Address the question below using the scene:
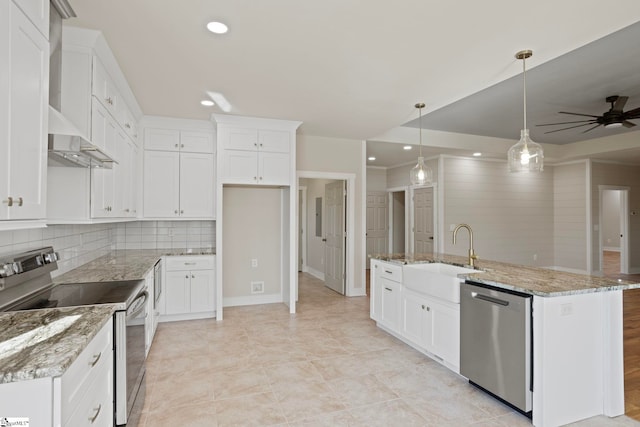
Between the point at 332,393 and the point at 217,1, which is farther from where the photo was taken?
the point at 332,393

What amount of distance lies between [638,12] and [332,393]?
3294 mm

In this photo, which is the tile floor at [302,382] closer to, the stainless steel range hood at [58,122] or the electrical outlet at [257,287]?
the electrical outlet at [257,287]

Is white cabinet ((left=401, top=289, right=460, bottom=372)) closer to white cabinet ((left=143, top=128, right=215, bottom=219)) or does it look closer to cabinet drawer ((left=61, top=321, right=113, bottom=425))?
cabinet drawer ((left=61, top=321, right=113, bottom=425))

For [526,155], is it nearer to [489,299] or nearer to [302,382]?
[489,299]

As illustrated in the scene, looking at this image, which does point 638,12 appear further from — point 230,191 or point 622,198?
point 622,198

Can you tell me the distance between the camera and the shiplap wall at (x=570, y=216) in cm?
740

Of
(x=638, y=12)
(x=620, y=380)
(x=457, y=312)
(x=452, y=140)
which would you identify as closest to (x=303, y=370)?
(x=457, y=312)

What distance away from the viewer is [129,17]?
223cm

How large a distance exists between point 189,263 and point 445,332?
3.06m

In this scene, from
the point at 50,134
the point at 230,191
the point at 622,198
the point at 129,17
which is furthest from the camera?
the point at 622,198

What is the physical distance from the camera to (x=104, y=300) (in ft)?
6.27

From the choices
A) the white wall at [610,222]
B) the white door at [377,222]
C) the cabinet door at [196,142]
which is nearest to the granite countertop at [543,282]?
the cabinet door at [196,142]

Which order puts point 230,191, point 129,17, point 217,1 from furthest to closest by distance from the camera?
1. point 230,191
2. point 129,17
3. point 217,1

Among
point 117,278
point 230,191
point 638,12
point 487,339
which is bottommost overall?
point 487,339
